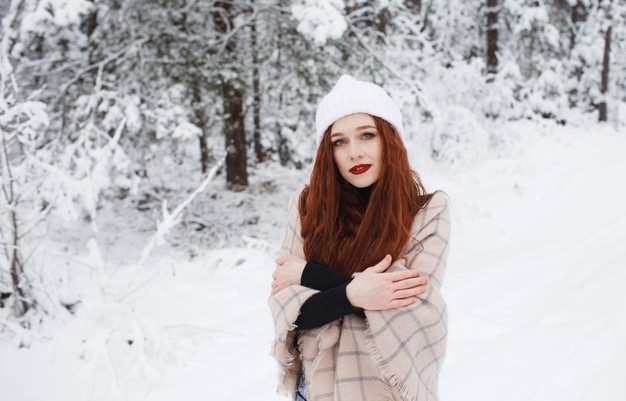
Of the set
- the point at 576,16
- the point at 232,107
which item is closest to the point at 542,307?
the point at 232,107

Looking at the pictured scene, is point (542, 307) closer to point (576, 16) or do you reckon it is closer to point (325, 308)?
point (325, 308)

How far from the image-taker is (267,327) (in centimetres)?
388

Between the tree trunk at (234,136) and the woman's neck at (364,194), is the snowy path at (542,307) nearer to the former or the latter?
the woman's neck at (364,194)

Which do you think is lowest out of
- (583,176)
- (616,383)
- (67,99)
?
(583,176)

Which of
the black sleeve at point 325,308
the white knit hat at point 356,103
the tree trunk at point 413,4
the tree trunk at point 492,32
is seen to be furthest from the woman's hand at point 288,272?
the tree trunk at point 492,32

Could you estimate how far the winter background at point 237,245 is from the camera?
3.13 metres

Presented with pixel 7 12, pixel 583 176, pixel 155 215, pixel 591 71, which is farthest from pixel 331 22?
pixel 591 71

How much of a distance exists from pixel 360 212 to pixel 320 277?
33cm

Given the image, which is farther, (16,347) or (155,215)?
(155,215)

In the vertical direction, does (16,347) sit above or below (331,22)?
below

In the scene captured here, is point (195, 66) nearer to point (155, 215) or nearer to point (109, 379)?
point (155, 215)

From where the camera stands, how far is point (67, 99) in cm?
621

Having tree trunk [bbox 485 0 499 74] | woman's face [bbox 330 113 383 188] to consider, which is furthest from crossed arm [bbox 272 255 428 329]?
tree trunk [bbox 485 0 499 74]

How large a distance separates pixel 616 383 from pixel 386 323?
2.35 m
